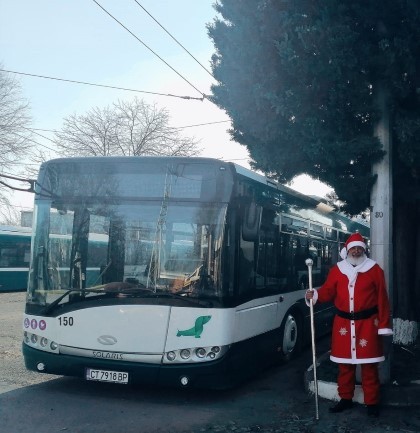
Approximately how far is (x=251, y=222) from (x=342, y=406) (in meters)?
2.36

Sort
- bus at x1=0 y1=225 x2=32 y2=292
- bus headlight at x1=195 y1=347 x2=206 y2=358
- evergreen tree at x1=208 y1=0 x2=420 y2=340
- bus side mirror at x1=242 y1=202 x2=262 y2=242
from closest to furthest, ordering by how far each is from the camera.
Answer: bus headlight at x1=195 y1=347 x2=206 y2=358 < bus side mirror at x1=242 y1=202 x2=262 y2=242 < evergreen tree at x1=208 y1=0 x2=420 y2=340 < bus at x1=0 y1=225 x2=32 y2=292

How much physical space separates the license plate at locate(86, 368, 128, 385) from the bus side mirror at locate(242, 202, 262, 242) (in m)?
2.11

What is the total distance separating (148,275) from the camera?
6309mm

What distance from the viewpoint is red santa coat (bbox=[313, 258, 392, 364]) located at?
597cm

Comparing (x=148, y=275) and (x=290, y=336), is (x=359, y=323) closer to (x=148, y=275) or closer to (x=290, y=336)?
(x=148, y=275)

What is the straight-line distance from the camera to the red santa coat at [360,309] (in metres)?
5.97

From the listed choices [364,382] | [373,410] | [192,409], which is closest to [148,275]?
[192,409]

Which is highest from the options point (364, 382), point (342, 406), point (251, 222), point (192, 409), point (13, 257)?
point (251, 222)

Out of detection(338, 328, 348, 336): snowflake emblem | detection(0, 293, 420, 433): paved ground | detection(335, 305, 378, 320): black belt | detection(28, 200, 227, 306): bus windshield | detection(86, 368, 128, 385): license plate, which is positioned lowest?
detection(0, 293, 420, 433): paved ground

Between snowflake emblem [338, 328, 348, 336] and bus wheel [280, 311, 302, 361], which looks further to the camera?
bus wheel [280, 311, 302, 361]

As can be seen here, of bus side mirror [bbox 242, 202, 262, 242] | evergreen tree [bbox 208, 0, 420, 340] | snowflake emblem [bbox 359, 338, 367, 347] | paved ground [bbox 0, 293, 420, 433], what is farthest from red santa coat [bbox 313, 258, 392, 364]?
evergreen tree [bbox 208, 0, 420, 340]

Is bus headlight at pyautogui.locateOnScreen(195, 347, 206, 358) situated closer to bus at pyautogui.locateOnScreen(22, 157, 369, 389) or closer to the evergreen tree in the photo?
bus at pyautogui.locateOnScreen(22, 157, 369, 389)

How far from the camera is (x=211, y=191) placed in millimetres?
6387

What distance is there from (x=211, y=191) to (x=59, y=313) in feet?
7.53
